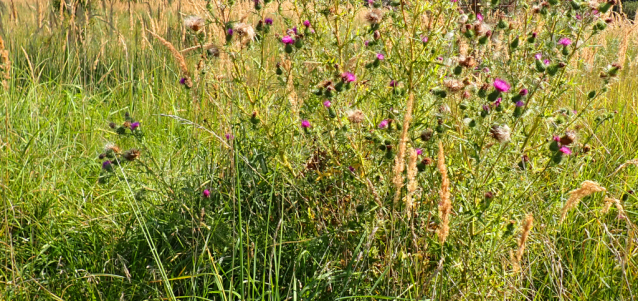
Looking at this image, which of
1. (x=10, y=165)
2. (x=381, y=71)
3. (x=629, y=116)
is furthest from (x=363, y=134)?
(x=629, y=116)

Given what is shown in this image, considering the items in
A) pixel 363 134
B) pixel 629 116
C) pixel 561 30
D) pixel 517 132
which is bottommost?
pixel 629 116

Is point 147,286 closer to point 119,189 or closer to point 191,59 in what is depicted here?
point 119,189

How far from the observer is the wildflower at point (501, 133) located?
155 centimetres

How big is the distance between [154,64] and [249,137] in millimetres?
2444

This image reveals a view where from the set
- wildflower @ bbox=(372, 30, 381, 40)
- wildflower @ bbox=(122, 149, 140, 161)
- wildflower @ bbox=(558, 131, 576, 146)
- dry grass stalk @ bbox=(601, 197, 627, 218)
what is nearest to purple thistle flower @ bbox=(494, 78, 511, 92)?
wildflower @ bbox=(558, 131, 576, 146)

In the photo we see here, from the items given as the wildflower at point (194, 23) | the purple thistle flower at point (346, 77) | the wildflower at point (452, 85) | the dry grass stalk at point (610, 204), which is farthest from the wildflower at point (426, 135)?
the wildflower at point (194, 23)

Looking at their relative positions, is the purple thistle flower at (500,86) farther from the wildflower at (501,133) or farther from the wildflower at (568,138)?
the wildflower at (568,138)

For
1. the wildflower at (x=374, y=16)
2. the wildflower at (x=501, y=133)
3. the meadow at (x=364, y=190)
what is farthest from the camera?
the wildflower at (x=374, y=16)

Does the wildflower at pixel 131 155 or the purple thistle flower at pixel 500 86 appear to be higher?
the purple thistle flower at pixel 500 86

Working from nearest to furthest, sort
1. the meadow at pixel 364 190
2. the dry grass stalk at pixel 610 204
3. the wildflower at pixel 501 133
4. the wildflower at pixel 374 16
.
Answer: the dry grass stalk at pixel 610 204
the wildflower at pixel 501 133
the meadow at pixel 364 190
the wildflower at pixel 374 16

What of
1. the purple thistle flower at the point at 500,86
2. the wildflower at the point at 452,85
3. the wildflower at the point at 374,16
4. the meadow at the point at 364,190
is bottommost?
the meadow at the point at 364,190

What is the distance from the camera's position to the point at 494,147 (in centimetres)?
170

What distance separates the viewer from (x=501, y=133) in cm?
156

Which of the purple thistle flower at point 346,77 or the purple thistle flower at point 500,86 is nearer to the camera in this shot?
the purple thistle flower at point 500,86
